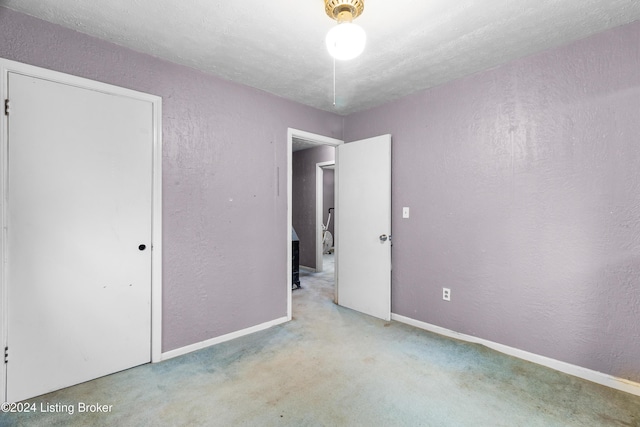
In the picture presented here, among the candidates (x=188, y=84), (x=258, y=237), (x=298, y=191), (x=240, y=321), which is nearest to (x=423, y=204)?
(x=258, y=237)

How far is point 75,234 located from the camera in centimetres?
204

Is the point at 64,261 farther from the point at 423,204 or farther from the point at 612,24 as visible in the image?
the point at 612,24

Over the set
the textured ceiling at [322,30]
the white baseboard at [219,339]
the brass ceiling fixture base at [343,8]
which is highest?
the textured ceiling at [322,30]

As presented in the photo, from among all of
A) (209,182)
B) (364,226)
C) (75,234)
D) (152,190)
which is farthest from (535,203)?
(75,234)

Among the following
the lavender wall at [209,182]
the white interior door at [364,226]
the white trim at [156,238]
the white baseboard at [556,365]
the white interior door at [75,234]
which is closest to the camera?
the white interior door at [75,234]

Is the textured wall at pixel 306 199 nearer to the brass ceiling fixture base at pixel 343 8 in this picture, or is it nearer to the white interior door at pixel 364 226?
the white interior door at pixel 364 226

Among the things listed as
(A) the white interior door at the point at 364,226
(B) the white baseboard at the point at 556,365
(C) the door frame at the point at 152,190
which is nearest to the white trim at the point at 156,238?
(C) the door frame at the point at 152,190

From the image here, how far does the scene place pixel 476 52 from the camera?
7.53 feet

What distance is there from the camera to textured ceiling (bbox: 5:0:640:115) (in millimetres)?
1771

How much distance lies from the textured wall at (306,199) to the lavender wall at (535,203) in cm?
268

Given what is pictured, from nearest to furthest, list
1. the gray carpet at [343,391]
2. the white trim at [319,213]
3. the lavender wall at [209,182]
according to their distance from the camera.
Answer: the gray carpet at [343,391], the lavender wall at [209,182], the white trim at [319,213]

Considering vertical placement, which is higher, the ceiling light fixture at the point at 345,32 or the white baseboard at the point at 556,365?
the ceiling light fixture at the point at 345,32

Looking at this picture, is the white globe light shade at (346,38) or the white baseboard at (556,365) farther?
the white baseboard at (556,365)

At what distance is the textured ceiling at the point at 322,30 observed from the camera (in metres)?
1.77
